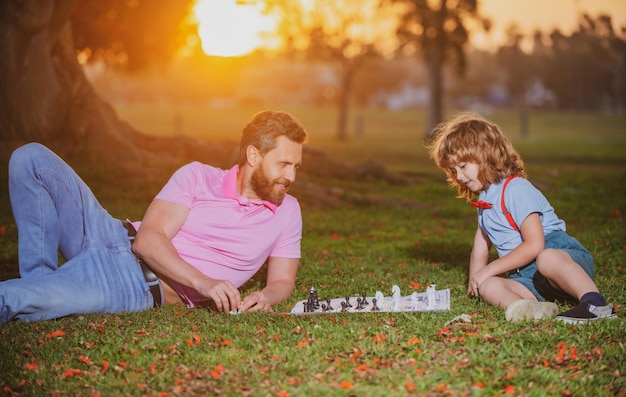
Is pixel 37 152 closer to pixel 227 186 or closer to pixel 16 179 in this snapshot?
pixel 16 179

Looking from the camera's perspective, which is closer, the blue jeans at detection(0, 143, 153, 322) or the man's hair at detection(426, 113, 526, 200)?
the blue jeans at detection(0, 143, 153, 322)

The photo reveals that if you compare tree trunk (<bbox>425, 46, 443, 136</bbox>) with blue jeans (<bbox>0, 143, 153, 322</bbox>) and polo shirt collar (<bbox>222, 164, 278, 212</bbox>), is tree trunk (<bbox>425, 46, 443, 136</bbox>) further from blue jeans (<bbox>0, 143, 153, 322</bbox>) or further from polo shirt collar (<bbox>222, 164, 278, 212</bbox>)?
blue jeans (<bbox>0, 143, 153, 322</bbox>)

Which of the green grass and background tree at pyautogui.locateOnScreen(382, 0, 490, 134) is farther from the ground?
background tree at pyautogui.locateOnScreen(382, 0, 490, 134)

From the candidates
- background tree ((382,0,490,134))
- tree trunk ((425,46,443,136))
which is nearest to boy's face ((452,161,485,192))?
background tree ((382,0,490,134))

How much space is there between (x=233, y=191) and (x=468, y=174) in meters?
1.84

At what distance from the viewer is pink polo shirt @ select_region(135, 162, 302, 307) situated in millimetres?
6336

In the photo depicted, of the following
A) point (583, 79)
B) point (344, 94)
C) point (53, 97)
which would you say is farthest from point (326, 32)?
point (583, 79)

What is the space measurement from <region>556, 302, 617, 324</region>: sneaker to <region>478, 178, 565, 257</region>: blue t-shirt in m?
0.76

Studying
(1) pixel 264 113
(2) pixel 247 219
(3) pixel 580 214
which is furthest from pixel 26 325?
(3) pixel 580 214

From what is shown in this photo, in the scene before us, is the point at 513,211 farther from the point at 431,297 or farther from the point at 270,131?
the point at 270,131

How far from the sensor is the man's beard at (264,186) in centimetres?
630

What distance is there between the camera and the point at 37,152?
600 cm

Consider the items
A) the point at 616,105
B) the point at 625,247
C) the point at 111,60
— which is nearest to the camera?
the point at 625,247

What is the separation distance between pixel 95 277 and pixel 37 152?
100 cm
